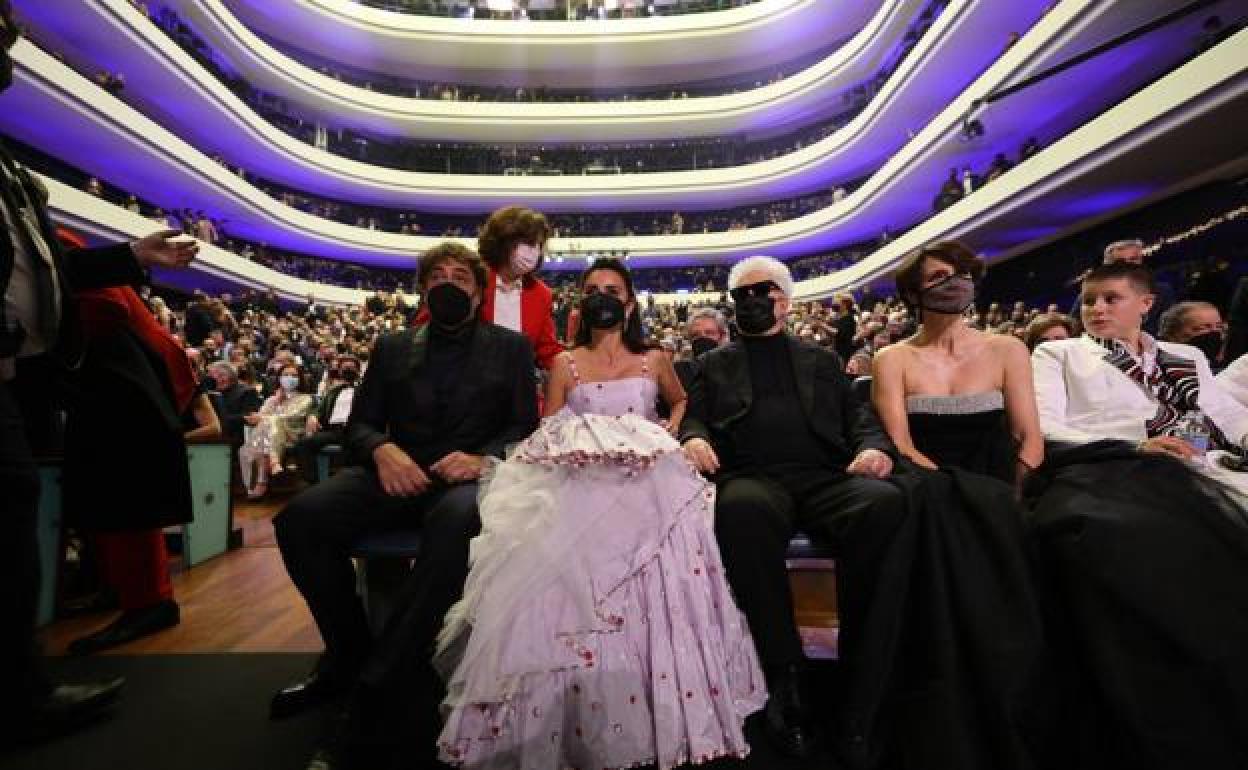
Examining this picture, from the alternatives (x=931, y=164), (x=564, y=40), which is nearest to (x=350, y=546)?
(x=931, y=164)

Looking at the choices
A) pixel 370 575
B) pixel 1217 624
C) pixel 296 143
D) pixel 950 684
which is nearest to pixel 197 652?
pixel 370 575

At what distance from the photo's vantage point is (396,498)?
1.93 m

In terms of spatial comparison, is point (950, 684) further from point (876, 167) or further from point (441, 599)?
point (876, 167)

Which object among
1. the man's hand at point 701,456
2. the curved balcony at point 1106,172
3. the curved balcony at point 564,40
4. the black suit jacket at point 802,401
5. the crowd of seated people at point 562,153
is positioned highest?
the curved balcony at point 564,40

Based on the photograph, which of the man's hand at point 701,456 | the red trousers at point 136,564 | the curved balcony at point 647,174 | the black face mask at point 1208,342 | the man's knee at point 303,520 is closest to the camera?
the man's knee at point 303,520

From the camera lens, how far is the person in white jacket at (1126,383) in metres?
2.08

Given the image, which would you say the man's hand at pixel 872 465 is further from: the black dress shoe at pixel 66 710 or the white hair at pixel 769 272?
the black dress shoe at pixel 66 710

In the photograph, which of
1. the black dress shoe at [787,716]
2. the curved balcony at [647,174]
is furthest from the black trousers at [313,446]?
the curved balcony at [647,174]

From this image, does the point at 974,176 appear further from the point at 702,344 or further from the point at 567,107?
the point at 567,107

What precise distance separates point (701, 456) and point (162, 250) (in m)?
1.72

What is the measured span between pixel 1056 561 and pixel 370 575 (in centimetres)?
200

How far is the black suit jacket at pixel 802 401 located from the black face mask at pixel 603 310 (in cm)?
38

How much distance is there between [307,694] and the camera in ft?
6.06

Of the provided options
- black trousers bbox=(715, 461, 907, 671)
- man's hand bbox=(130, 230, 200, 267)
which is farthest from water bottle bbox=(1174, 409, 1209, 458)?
man's hand bbox=(130, 230, 200, 267)
